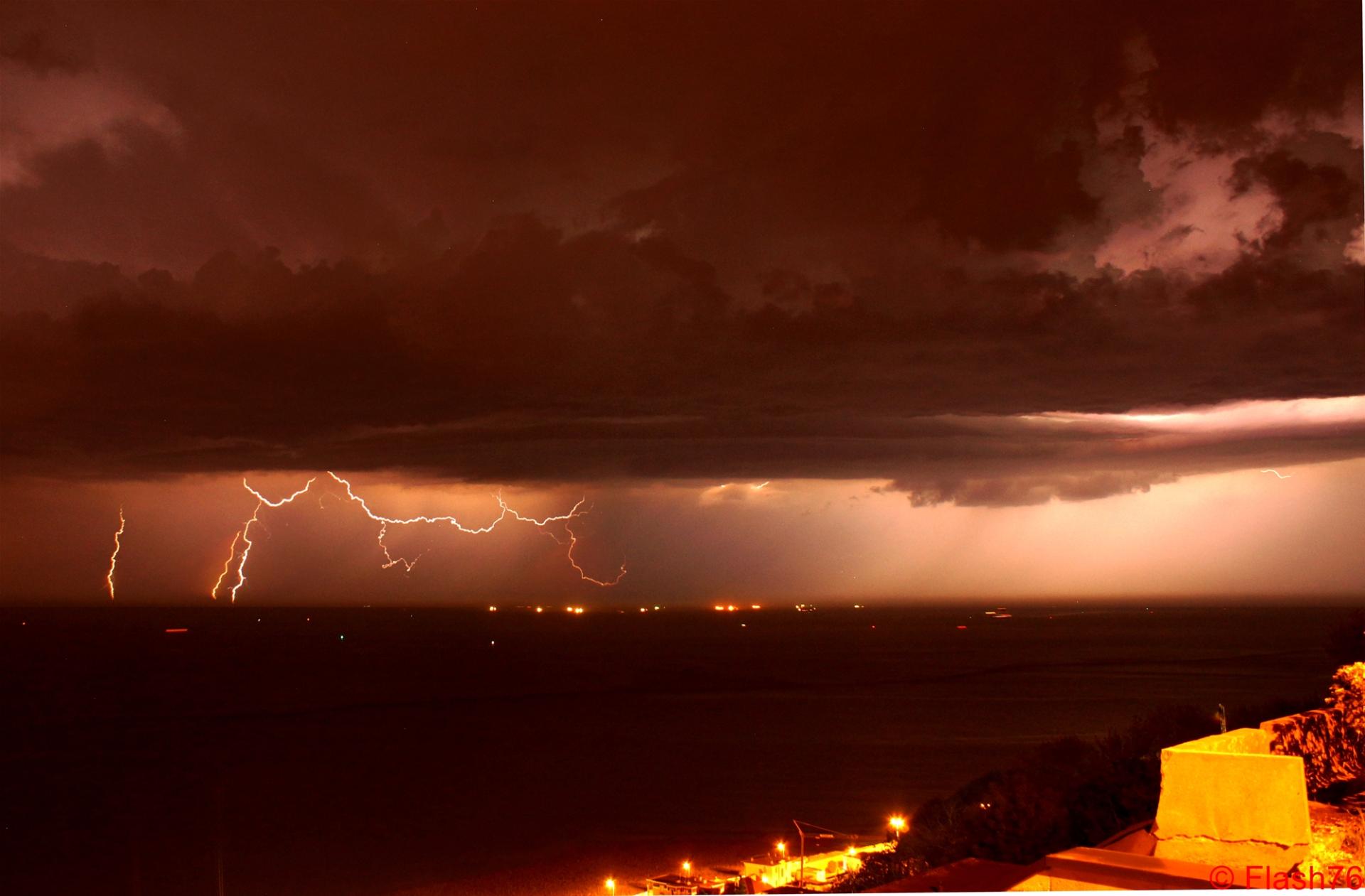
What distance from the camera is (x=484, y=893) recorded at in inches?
662

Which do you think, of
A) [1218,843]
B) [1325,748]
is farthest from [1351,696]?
[1218,843]

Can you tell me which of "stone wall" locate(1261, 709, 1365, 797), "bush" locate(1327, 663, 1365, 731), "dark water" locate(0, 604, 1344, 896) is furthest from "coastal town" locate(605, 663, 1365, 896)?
"dark water" locate(0, 604, 1344, 896)

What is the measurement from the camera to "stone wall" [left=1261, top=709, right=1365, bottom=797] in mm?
7730

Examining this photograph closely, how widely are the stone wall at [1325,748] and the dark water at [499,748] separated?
5.86 meters

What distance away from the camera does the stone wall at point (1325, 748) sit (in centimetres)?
773

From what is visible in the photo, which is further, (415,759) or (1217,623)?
(1217,623)

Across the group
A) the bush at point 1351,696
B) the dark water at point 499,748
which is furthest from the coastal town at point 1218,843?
the dark water at point 499,748

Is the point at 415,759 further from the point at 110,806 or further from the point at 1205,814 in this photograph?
the point at 1205,814

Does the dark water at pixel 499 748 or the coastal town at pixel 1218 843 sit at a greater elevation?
the coastal town at pixel 1218 843

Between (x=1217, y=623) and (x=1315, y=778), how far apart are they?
14299cm

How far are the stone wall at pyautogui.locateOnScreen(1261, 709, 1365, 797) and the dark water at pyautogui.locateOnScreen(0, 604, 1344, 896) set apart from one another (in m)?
5.86

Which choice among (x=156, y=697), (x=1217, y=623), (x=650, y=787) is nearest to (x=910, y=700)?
(x=650, y=787)

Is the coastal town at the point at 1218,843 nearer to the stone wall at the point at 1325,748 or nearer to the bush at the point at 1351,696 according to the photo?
the stone wall at the point at 1325,748

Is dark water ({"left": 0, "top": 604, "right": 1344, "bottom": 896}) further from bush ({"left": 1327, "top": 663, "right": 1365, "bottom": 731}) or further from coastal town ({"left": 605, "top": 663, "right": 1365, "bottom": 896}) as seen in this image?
coastal town ({"left": 605, "top": 663, "right": 1365, "bottom": 896})
